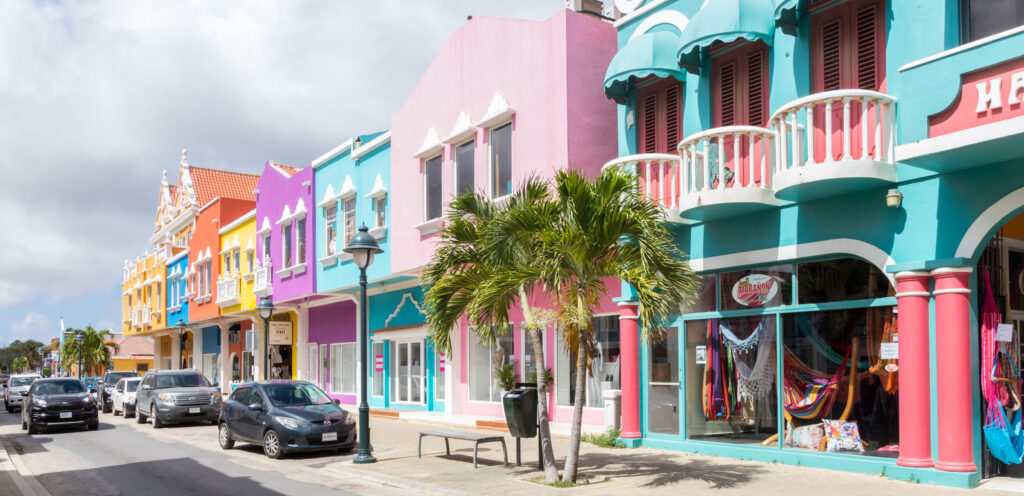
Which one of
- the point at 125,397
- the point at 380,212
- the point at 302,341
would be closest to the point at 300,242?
the point at 302,341

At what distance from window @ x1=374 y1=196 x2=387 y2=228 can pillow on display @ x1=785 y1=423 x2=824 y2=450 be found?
1420 centimetres

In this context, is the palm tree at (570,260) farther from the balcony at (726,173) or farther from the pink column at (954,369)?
the pink column at (954,369)

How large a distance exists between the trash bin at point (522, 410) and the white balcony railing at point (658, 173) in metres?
4.23

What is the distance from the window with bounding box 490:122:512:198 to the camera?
18656mm

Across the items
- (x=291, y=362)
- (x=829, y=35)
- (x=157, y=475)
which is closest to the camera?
(x=829, y=35)

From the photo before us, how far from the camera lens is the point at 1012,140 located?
946 cm

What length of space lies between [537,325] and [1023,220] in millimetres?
6871

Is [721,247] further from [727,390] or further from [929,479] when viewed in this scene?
[929,479]

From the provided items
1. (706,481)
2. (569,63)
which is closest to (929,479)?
(706,481)

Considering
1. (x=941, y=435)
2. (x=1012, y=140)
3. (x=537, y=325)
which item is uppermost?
(x=1012, y=140)

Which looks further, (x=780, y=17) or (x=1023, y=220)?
(x=780, y=17)

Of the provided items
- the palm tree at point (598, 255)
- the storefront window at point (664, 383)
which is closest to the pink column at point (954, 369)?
the palm tree at point (598, 255)

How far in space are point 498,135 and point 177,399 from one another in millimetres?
12301

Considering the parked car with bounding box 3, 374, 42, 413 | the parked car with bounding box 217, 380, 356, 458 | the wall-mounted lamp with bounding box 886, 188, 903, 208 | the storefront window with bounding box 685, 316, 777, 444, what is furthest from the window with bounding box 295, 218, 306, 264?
the wall-mounted lamp with bounding box 886, 188, 903, 208
